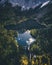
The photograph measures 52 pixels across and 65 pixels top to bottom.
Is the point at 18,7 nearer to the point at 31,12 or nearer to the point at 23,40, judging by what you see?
the point at 31,12

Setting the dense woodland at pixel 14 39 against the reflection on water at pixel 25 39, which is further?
the reflection on water at pixel 25 39

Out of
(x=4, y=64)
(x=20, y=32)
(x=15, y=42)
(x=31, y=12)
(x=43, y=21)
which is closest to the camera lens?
(x=4, y=64)

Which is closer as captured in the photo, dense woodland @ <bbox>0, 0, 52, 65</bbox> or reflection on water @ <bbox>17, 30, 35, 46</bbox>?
dense woodland @ <bbox>0, 0, 52, 65</bbox>

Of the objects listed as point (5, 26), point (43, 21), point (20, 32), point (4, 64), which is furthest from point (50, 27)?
point (4, 64)
